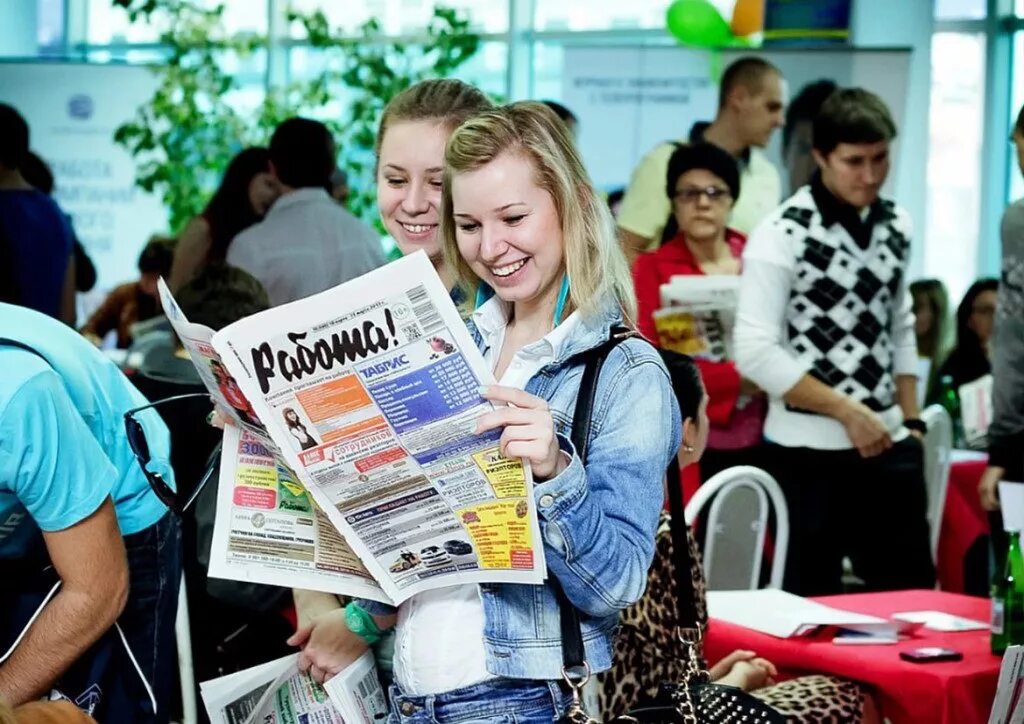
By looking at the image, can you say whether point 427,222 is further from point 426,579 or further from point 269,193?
point 269,193

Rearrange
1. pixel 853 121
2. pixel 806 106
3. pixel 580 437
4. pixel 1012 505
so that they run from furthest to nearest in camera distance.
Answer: pixel 806 106 < pixel 853 121 < pixel 1012 505 < pixel 580 437

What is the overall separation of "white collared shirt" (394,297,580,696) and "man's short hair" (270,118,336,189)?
2.88 m

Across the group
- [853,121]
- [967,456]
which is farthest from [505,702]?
[967,456]

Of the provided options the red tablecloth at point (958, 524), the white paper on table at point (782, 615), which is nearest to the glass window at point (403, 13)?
the red tablecloth at point (958, 524)

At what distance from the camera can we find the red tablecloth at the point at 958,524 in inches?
208

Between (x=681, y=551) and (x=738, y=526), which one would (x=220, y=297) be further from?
(x=681, y=551)

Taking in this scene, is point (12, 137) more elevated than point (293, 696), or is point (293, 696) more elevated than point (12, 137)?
point (12, 137)

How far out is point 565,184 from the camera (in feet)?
6.03

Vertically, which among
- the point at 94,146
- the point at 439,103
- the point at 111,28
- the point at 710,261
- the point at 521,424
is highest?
the point at 111,28

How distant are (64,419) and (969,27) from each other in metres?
9.35

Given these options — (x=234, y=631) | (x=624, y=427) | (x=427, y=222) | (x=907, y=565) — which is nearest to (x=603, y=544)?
(x=624, y=427)

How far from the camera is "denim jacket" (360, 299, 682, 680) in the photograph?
170cm

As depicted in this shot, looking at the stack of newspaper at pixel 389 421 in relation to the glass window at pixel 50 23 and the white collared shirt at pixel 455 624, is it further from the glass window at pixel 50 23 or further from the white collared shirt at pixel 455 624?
the glass window at pixel 50 23

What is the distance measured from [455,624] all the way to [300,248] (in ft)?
9.55
